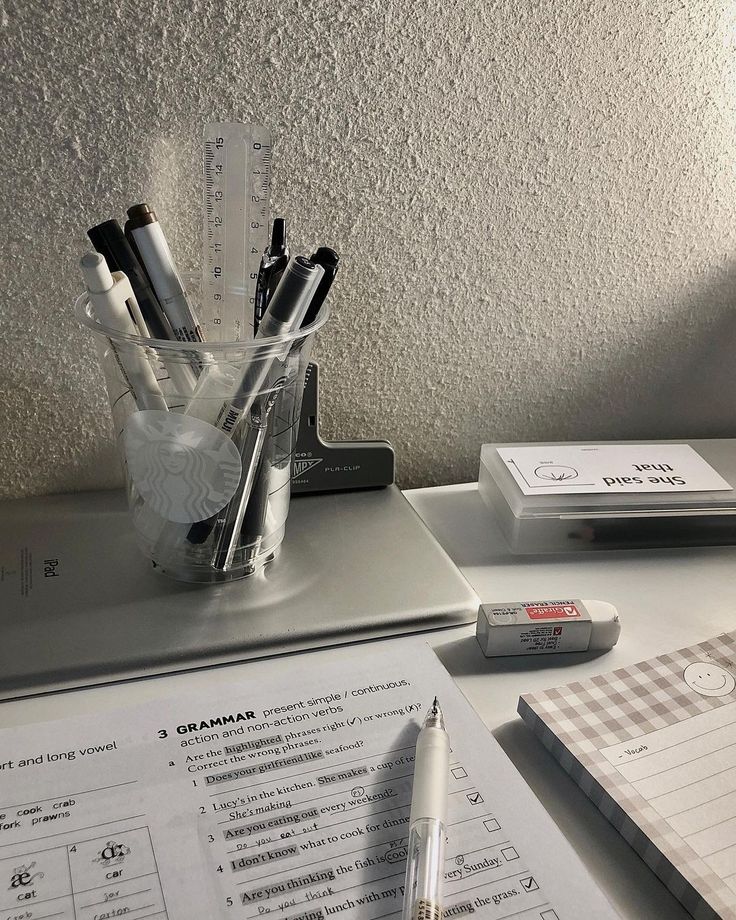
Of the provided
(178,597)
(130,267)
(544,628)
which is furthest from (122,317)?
(544,628)

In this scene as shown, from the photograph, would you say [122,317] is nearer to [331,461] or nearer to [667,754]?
[331,461]

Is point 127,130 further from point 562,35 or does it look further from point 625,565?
point 625,565

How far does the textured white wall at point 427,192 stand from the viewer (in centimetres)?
56

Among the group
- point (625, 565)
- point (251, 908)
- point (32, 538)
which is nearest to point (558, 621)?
point (625, 565)

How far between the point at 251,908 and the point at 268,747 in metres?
0.09

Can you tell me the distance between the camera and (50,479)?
2.17ft

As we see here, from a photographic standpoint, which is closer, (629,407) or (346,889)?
(346,889)

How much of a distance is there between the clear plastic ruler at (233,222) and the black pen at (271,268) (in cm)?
3

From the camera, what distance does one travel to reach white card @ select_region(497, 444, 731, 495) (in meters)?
0.66

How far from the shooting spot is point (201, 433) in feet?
1.66

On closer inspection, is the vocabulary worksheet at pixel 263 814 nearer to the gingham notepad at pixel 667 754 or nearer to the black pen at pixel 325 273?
the gingham notepad at pixel 667 754

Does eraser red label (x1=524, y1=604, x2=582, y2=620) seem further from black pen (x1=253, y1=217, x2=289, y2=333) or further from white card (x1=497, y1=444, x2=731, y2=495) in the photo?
black pen (x1=253, y1=217, x2=289, y2=333)

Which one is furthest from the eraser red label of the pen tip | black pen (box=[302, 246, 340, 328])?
black pen (box=[302, 246, 340, 328])

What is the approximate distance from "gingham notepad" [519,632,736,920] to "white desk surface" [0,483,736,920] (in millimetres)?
11
